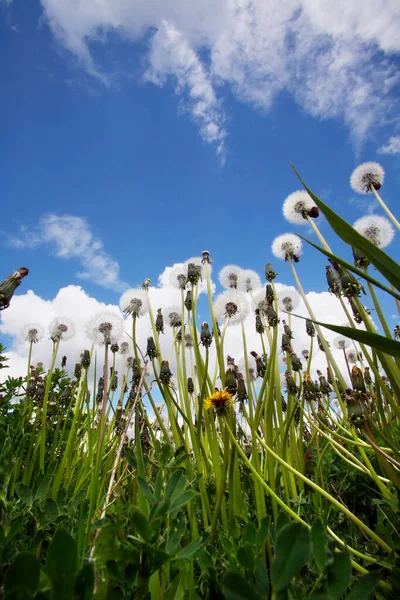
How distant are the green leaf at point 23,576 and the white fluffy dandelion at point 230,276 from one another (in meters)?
2.54

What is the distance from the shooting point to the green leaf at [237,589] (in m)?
0.33

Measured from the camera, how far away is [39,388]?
2924 millimetres

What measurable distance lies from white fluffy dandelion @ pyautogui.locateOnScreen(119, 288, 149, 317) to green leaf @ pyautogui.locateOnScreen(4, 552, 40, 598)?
228 cm

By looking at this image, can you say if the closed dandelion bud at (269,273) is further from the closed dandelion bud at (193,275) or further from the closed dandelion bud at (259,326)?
the closed dandelion bud at (193,275)

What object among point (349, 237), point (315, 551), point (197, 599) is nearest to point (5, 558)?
point (197, 599)

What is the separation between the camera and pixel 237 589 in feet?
1.12

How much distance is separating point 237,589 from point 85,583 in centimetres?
14

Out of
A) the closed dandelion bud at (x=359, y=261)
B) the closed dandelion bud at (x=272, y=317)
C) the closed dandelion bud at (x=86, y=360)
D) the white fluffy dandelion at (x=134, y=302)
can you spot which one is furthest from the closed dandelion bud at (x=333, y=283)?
the closed dandelion bud at (x=86, y=360)

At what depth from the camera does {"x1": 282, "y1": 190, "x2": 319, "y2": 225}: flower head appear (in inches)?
85.5

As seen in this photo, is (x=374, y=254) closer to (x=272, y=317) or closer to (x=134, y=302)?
(x=272, y=317)

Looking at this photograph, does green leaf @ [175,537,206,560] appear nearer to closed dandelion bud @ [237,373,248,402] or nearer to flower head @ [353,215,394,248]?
closed dandelion bud @ [237,373,248,402]

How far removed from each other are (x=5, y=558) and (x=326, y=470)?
5.61 ft

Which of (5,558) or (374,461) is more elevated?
(374,461)

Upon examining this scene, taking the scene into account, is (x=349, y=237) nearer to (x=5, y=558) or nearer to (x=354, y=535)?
(x=5, y=558)
